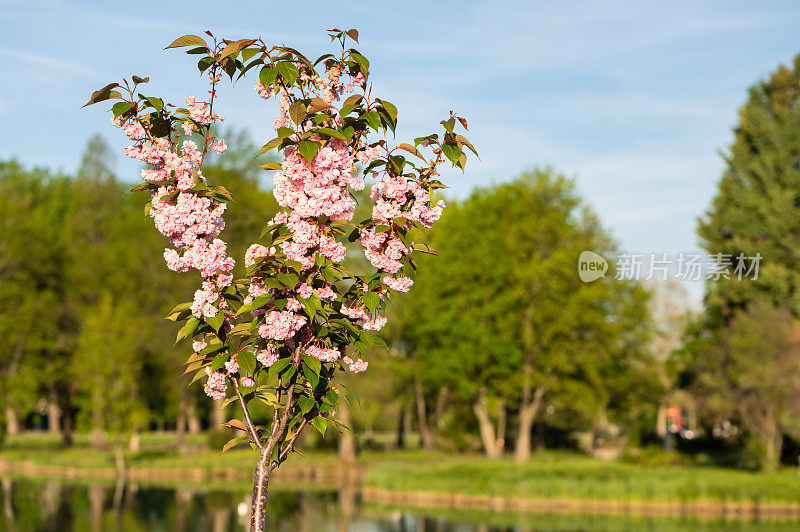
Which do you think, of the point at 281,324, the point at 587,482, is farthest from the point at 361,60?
the point at 587,482

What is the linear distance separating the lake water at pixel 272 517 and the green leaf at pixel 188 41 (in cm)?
2106

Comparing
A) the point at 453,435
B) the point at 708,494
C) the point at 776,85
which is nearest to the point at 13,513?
the point at 708,494

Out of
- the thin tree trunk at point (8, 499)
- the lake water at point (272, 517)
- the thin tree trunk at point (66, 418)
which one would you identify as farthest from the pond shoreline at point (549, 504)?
the thin tree trunk at point (66, 418)

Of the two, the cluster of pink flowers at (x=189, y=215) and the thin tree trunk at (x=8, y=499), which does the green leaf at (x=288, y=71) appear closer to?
the cluster of pink flowers at (x=189, y=215)

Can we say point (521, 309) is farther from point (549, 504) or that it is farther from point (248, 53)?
point (248, 53)

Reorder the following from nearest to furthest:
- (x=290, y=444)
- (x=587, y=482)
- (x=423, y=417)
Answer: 1. (x=290, y=444)
2. (x=587, y=482)
3. (x=423, y=417)

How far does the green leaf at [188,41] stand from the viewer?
4.91 meters

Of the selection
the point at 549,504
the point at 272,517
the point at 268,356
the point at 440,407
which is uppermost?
the point at 268,356

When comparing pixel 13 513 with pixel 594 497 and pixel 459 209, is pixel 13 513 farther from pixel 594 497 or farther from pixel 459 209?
pixel 459 209

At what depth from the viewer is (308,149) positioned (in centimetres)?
477

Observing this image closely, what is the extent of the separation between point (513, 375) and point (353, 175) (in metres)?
37.8

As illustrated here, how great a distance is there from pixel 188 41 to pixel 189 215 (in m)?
0.99

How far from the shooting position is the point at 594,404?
134ft

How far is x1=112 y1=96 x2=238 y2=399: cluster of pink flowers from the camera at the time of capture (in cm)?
502
